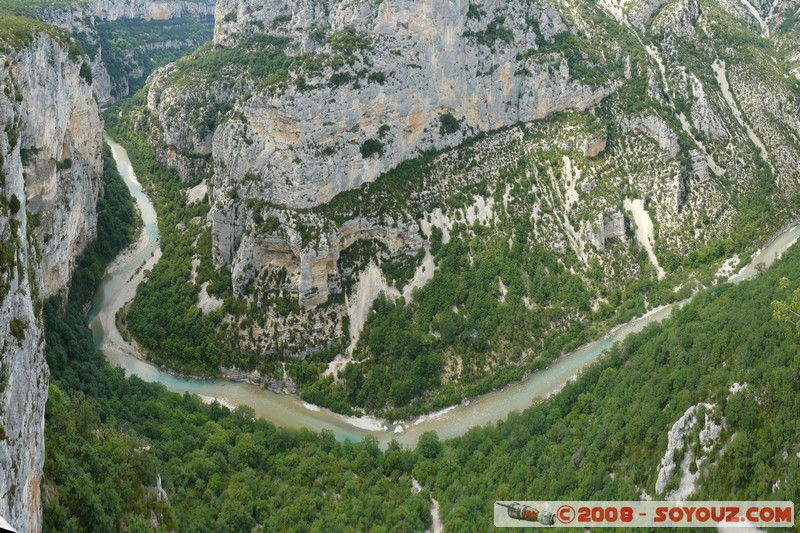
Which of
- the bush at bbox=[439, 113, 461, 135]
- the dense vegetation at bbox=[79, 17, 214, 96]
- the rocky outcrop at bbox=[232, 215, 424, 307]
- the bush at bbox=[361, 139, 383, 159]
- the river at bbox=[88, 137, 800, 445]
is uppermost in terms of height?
the dense vegetation at bbox=[79, 17, 214, 96]

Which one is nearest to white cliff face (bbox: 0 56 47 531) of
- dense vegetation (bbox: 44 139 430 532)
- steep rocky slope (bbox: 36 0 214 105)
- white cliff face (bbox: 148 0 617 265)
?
dense vegetation (bbox: 44 139 430 532)

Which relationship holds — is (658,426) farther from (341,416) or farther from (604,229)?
(604,229)

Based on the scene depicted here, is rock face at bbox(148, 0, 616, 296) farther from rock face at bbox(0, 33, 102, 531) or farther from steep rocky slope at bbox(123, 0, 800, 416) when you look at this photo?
rock face at bbox(0, 33, 102, 531)

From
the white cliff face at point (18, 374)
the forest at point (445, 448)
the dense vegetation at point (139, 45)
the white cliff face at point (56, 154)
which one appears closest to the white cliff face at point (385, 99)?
the white cliff face at point (56, 154)

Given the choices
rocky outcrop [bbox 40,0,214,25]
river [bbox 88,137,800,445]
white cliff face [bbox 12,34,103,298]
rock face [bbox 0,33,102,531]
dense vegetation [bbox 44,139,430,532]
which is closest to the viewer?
rock face [bbox 0,33,102,531]

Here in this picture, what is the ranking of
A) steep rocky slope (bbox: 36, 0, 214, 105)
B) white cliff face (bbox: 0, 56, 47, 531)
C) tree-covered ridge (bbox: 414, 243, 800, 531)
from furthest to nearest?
1. steep rocky slope (bbox: 36, 0, 214, 105)
2. tree-covered ridge (bbox: 414, 243, 800, 531)
3. white cliff face (bbox: 0, 56, 47, 531)

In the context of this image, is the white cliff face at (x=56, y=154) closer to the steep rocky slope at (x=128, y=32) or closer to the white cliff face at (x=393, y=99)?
the white cliff face at (x=393, y=99)

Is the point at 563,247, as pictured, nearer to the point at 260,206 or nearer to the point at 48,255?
the point at 260,206

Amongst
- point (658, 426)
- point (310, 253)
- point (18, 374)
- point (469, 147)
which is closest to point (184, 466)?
point (18, 374)
